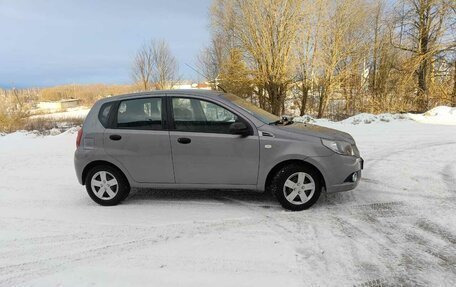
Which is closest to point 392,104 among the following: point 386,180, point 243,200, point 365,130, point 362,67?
point 362,67

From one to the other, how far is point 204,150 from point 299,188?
1.38 m

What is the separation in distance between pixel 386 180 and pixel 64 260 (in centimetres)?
506

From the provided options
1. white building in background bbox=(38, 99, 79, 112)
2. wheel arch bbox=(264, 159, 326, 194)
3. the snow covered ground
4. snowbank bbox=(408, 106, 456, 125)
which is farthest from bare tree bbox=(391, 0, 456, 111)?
white building in background bbox=(38, 99, 79, 112)

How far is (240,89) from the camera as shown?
72.4 feet

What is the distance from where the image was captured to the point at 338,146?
4.81 m

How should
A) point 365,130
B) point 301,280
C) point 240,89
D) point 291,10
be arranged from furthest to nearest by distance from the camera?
point 240,89 → point 291,10 → point 365,130 → point 301,280

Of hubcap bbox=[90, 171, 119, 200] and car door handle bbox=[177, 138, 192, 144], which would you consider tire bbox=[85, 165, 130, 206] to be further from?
car door handle bbox=[177, 138, 192, 144]

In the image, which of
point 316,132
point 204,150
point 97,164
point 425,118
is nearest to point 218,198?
point 204,150

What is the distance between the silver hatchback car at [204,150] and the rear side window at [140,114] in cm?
1

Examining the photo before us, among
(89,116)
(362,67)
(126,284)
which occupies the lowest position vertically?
(126,284)

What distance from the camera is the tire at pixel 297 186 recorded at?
482 cm

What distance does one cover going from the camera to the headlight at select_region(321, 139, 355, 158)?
15.7 feet

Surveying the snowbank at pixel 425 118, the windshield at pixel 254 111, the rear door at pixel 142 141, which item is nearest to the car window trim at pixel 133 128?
the rear door at pixel 142 141

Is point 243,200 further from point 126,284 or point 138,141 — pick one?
point 126,284
